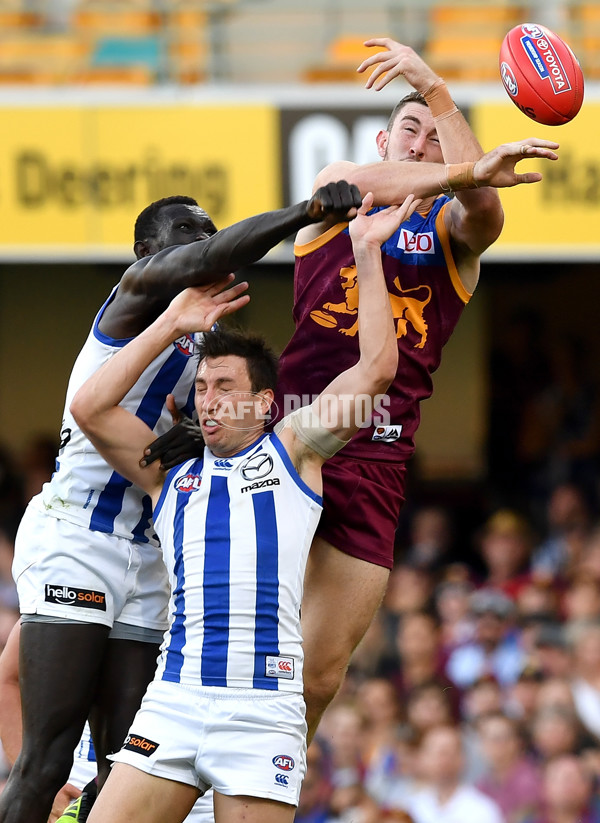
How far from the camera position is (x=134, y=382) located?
13.5 feet

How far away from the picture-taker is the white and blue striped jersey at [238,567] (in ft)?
12.6

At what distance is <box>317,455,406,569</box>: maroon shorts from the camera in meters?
4.42

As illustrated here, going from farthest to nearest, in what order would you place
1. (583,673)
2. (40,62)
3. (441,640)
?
(40,62)
(441,640)
(583,673)

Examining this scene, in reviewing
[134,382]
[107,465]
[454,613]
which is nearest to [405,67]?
[134,382]

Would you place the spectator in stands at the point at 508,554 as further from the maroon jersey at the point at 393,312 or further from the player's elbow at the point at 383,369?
the player's elbow at the point at 383,369

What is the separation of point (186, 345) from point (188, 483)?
0.56 meters

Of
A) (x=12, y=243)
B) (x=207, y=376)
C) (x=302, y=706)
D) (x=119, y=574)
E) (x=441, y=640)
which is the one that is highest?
(x=12, y=243)

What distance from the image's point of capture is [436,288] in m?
4.47

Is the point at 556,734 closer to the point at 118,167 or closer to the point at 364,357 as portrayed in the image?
the point at 364,357

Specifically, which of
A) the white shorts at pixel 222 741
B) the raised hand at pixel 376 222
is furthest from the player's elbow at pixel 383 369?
the white shorts at pixel 222 741

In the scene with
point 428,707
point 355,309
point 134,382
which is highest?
point 355,309

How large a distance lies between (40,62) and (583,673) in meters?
5.52

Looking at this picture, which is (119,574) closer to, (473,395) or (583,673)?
(583,673)

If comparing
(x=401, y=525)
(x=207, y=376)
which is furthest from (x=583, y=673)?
(x=207, y=376)
